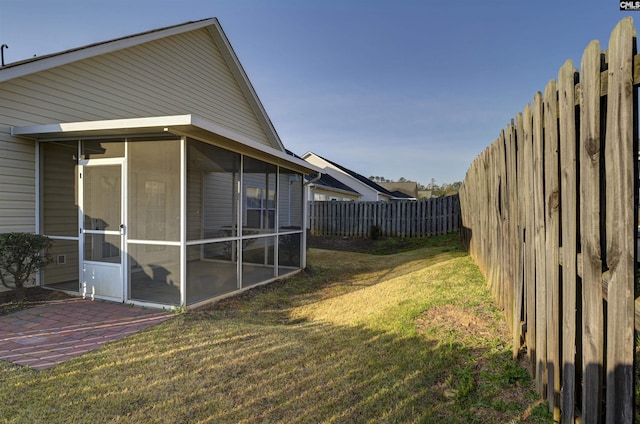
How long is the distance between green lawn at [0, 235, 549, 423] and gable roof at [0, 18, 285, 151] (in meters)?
4.90

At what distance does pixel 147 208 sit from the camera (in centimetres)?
553

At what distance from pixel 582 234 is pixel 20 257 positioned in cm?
710

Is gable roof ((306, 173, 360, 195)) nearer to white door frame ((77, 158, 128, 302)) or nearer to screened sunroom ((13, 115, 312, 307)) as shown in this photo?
screened sunroom ((13, 115, 312, 307))

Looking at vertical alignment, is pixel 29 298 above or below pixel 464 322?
below

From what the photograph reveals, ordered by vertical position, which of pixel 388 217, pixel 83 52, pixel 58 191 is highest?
pixel 83 52

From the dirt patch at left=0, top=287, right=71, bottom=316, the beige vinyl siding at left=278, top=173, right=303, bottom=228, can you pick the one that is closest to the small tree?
the dirt patch at left=0, top=287, right=71, bottom=316

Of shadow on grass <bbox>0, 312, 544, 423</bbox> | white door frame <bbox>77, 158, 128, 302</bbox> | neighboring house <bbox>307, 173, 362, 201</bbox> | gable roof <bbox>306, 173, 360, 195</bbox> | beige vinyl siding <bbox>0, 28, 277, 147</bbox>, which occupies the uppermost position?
beige vinyl siding <bbox>0, 28, 277, 147</bbox>

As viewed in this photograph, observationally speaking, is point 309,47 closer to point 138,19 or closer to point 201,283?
point 138,19

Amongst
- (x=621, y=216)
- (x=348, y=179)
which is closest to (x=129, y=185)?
(x=621, y=216)

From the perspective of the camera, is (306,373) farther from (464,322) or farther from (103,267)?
(103,267)

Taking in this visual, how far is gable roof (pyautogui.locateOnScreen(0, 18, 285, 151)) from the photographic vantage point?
5766mm

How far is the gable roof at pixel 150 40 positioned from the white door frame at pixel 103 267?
5.67 ft

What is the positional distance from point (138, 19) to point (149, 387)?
10780mm

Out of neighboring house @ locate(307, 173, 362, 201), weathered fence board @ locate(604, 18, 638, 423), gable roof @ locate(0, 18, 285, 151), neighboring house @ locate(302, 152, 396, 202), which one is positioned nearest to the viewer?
weathered fence board @ locate(604, 18, 638, 423)
